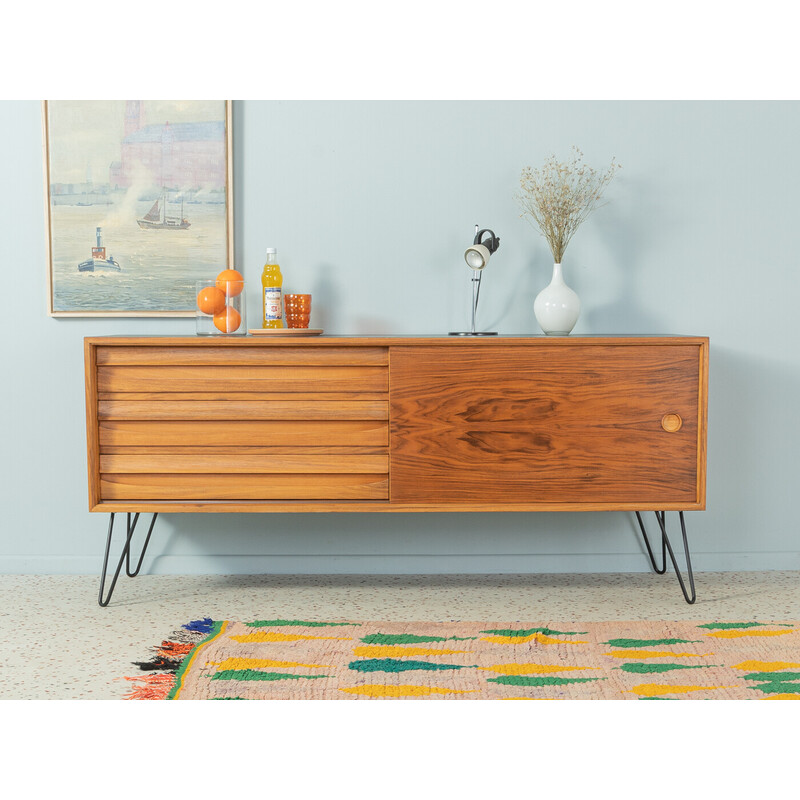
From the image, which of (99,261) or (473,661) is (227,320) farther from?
(473,661)

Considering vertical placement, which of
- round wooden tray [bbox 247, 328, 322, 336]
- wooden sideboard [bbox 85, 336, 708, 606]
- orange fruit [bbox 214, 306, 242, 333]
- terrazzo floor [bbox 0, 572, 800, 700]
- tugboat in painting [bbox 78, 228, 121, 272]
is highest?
tugboat in painting [bbox 78, 228, 121, 272]

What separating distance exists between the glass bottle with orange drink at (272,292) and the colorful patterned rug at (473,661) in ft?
3.33

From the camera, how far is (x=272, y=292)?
2889 millimetres

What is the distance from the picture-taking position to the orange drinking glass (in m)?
2.93

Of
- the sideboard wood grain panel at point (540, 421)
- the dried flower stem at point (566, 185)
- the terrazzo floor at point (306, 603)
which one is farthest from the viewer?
the dried flower stem at point (566, 185)

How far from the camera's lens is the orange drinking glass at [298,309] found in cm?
293

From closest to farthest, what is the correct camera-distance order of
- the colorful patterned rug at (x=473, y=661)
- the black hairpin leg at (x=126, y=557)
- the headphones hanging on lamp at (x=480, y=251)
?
the colorful patterned rug at (x=473, y=661)
the black hairpin leg at (x=126, y=557)
the headphones hanging on lamp at (x=480, y=251)

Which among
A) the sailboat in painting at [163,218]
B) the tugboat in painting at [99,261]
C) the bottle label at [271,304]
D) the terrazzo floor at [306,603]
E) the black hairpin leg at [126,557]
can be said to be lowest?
the terrazzo floor at [306,603]

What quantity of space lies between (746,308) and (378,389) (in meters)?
1.45

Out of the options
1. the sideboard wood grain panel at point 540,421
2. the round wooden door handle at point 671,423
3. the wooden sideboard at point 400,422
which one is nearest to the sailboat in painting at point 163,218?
the wooden sideboard at point 400,422

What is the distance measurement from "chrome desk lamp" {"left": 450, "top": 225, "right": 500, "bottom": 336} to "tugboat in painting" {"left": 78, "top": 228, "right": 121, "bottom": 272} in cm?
127

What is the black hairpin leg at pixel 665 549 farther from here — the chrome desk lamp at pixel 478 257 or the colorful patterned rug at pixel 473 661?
the chrome desk lamp at pixel 478 257

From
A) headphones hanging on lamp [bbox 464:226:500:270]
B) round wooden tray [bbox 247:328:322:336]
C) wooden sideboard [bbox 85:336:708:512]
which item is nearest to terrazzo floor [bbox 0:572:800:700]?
wooden sideboard [bbox 85:336:708:512]

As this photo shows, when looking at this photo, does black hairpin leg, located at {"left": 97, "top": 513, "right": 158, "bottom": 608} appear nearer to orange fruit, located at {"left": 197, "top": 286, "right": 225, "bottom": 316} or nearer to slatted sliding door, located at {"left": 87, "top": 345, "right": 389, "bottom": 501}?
slatted sliding door, located at {"left": 87, "top": 345, "right": 389, "bottom": 501}
